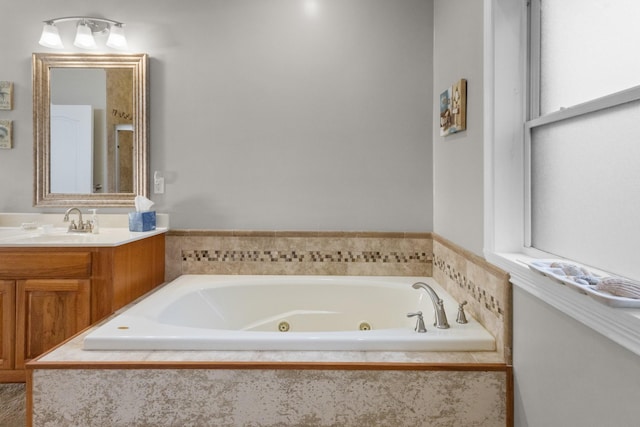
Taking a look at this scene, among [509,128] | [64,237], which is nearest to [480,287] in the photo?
[509,128]

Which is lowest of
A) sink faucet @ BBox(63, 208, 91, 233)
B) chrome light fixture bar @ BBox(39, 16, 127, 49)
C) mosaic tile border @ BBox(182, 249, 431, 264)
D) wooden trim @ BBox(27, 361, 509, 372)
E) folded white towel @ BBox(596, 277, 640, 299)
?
wooden trim @ BBox(27, 361, 509, 372)

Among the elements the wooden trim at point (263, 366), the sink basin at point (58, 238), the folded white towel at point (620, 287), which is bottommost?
the wooden trim at point (263, 366)

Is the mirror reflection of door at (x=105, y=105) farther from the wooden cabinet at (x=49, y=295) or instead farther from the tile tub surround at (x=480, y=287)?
the tile tub surround at (x=480, y=287)

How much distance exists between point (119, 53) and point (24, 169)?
0.98m

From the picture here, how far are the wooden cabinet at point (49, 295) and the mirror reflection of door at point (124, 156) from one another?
69 centimetres

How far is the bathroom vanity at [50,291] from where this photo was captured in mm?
→ 2057

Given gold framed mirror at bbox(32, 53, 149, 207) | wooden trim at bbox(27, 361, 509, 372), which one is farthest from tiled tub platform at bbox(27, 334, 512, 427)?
gold framed mirror at bbox(32, 53, 149, 207)

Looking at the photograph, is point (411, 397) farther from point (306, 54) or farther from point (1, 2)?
point (1, 2)

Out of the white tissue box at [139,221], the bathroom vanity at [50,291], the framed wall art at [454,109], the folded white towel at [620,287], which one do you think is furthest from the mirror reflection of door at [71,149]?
the folded white towel at [620,287]

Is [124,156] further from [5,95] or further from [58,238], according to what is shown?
[5,95]

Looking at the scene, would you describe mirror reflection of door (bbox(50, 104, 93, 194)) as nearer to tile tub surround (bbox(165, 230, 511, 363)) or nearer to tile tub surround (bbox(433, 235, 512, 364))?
tile tub surround (bbox(165, 230, 511, 363))

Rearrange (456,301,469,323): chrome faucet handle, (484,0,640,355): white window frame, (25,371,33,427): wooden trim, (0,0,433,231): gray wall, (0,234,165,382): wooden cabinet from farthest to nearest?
(0,0,433,231): gray wall, (0,234,165,382): wooden cabinet, (456,301,469,323): chrome faucet handle, (484,0,640,355): white window frame, (25,371,33,427): wooden trim

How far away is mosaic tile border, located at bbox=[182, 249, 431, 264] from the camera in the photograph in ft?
8.62

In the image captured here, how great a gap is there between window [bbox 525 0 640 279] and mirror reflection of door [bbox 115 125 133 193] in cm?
228
